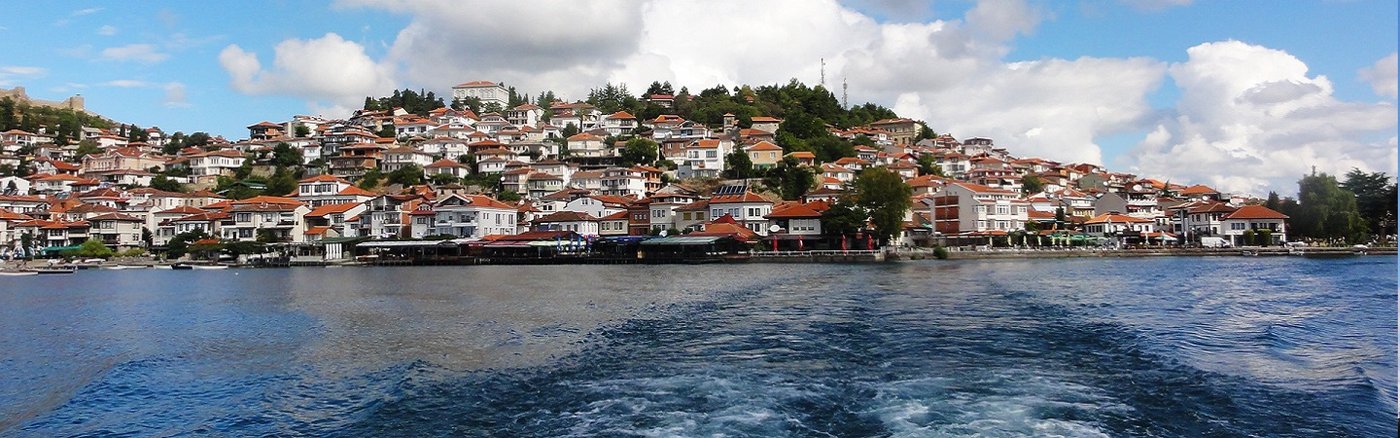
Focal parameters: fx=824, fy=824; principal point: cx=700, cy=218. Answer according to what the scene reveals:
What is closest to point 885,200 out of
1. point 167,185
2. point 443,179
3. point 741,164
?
point 741,164

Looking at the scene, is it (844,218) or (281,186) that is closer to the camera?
(844,218)

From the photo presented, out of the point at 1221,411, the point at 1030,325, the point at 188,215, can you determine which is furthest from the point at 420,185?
the point at 1221,411

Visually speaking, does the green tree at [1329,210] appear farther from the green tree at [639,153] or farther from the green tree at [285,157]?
the green tree at [285,157]

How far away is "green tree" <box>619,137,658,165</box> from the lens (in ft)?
202

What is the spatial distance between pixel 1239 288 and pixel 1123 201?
39.3 m

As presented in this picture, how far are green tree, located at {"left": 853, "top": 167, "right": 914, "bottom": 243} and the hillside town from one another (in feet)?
1.34

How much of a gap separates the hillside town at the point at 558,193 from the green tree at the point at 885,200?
41cm

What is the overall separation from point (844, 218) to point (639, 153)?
24.0 m

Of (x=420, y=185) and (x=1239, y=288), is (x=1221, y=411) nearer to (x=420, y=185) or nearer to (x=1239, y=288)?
(x=1239, y=288)

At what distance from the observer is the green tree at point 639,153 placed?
202ft

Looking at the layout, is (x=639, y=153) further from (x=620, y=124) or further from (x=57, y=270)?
(x=57, y=270)

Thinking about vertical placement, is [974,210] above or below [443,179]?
below

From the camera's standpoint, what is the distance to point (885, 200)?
134 feet

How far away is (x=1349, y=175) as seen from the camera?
4069cm
